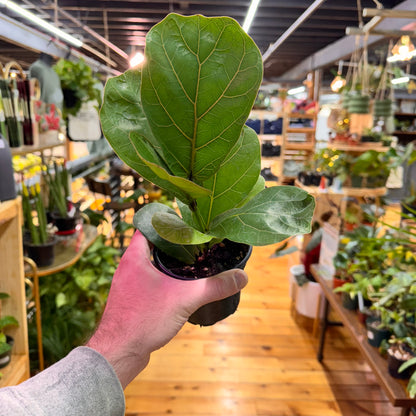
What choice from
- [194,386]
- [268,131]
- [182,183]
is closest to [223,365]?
[194,386]

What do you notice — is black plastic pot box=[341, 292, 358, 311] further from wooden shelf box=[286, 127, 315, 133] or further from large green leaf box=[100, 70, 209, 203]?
wooden shelf box=[286, 127, 315, 133]

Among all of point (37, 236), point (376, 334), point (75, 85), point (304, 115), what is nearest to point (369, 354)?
point (376, 334)

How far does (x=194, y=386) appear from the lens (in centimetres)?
260

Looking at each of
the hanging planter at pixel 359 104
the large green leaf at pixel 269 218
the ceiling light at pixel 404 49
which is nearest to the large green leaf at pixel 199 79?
the large green leaf at pixel 269 218

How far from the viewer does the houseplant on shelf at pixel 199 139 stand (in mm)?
463

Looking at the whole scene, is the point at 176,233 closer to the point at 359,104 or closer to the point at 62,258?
the point at 62,258

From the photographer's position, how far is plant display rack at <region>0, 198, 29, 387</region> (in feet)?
5.01

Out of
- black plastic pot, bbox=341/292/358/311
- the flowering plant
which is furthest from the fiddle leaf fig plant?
black plastic pot, bbox=341/292/358/311

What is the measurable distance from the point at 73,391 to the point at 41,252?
4.96 feet

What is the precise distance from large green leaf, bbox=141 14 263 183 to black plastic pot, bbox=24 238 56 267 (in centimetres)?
170

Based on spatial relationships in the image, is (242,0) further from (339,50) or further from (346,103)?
(346,103)

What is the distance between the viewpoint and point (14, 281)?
158 centimetres

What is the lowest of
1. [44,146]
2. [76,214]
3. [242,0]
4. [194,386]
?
[194,386]

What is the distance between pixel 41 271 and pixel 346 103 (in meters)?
2.96
